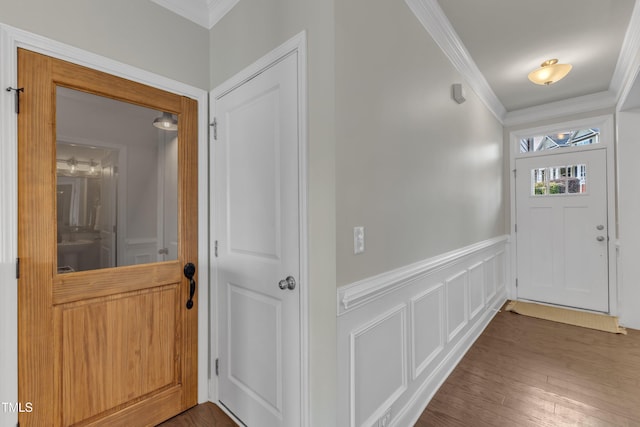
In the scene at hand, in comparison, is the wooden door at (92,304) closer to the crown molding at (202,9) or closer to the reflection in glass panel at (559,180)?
the crown molding at (202,9)

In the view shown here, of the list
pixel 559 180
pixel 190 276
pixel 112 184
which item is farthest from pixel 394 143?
pixel 559 180

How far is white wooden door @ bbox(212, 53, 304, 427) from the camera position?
1.41 m

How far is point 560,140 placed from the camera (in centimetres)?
383

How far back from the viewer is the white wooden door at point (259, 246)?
1413 millimetres

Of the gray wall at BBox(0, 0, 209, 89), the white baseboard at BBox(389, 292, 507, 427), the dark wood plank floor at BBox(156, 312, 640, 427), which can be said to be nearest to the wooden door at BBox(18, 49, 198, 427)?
the gray wall at BBox(0, 0, 209, 89)

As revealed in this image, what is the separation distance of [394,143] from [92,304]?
1.82m

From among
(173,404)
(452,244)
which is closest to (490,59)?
(452,244)

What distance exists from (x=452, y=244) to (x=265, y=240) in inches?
62.3

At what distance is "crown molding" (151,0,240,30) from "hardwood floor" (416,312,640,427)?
281 centimetres

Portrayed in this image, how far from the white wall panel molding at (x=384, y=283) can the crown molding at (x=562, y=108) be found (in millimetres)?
2917

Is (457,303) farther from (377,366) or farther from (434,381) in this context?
(377,366)

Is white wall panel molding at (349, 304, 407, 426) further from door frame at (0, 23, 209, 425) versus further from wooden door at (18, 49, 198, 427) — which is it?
door frame at (0, 23, 209, 425)

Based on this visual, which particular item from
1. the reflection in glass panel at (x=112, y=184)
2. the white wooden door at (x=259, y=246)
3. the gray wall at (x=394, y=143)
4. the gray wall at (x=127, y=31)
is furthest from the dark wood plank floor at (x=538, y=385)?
the gray wall at (x=127, y=31)

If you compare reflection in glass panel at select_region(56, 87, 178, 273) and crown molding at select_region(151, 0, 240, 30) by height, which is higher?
crown molding at select_region(151, 0, 240, 30)
